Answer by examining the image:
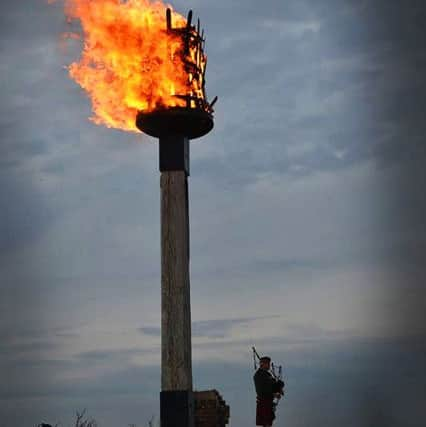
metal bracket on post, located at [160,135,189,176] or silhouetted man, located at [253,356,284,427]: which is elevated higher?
metal bracket on post, located at [160,135,189,176]

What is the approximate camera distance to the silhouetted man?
17672 mm

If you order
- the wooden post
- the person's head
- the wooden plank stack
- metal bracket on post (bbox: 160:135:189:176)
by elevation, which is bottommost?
the wooden plank stack

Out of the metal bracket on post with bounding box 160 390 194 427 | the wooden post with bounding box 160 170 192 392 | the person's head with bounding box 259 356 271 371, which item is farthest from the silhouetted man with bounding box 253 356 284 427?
the wooden post with bounding box 160 170 192 392

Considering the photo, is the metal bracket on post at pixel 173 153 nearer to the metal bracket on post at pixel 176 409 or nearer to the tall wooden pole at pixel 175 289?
the tall wooden pole at pixel 175 289

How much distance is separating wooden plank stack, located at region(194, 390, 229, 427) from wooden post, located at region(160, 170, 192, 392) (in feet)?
2.15

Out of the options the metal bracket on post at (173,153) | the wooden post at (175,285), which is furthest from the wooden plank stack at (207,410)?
A: the metal bracket on post at (173,153)

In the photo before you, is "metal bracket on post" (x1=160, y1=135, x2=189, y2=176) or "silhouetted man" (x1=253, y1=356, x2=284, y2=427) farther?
"metal bracket on post" (x1=160, y1=135, x2=189, y2=176)

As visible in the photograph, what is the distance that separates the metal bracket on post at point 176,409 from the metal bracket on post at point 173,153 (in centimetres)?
660

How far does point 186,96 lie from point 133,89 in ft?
5.79

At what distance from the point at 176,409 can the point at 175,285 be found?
3515 mm

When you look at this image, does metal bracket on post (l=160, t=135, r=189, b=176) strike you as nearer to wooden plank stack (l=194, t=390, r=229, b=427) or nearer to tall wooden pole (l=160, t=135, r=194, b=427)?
tall wooden pole (l=160, t=135, r=194, b=427)

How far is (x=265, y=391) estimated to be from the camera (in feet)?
58.0

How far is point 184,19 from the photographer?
23.5 m

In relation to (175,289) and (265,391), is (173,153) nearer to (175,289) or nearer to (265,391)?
(175,289)
